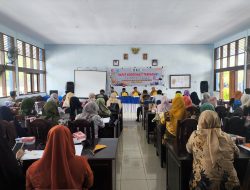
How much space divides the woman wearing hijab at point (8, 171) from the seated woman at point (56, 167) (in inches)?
7.9

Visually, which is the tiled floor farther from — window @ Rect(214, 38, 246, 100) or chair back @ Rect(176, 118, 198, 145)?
window @ Rect(214, 38, 246, 100)

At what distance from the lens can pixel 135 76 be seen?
39.6ft

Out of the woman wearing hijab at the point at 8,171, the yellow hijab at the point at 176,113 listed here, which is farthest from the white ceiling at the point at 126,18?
the woman wearing hijab at the point at 8,171

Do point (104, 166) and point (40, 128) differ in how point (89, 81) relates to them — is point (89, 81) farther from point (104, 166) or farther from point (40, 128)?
point (104, 166)

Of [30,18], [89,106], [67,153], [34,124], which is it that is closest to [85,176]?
[67,153]

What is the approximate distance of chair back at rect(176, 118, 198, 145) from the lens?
8.91ft

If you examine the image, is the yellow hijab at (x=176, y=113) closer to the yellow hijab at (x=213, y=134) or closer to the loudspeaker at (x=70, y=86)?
the yellow hijab at (x=213, y=134)

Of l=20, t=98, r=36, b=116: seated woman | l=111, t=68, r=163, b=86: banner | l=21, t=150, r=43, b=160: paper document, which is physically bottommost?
l=21, t=150, r=43, b=160: paper document

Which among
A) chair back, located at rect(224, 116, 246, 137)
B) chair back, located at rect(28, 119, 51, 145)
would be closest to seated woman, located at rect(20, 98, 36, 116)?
chair back, located at rect(28, 119, 51, 145)

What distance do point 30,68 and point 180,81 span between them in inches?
304

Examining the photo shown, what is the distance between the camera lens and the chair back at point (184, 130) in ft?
8.91

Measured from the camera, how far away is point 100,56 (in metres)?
12.0

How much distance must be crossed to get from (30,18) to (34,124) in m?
4.98

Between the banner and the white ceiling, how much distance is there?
101 inches
